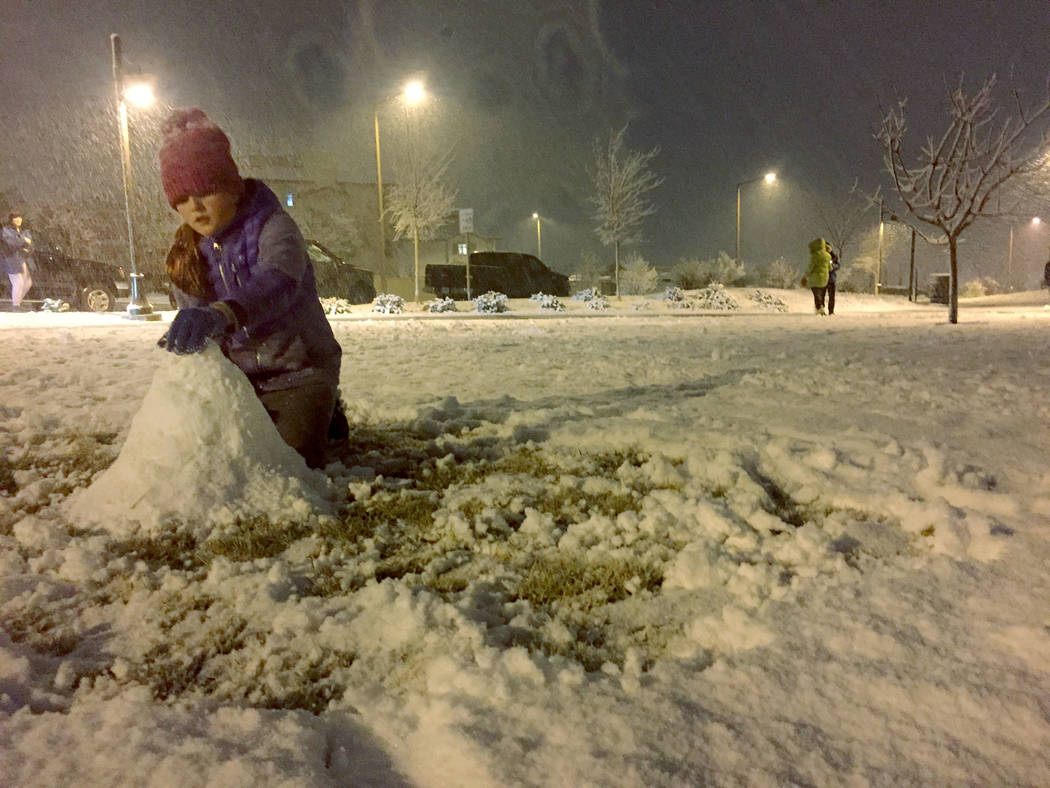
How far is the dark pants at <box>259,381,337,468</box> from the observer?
10.9ft

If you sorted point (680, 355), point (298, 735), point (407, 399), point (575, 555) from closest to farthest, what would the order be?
point (298, 735) → point (575, 555) → point (407, 399) → point (680, 355)

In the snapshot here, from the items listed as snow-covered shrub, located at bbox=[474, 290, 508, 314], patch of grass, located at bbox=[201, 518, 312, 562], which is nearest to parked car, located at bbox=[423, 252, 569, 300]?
snow-covered shrub, located at bbox=[474, 290, 508, 314]

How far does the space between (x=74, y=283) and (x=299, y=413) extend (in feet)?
54.1

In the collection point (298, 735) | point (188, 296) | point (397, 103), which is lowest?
point (298, 735)

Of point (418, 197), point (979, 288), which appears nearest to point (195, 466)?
point (418, 197)

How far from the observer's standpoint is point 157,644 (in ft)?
6.03

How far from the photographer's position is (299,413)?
10.9 ft

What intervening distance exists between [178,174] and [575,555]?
2427 mm

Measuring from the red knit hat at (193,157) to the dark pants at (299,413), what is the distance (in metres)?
1.02

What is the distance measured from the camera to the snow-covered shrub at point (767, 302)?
67.5 ft

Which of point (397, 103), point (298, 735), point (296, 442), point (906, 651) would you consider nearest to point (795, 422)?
point (906, 651)

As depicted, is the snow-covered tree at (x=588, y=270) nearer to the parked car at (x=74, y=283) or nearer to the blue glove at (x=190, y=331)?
the parked car at (x=74, y=283)

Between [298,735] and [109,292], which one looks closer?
[298,735]

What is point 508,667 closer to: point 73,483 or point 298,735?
point 298,735
